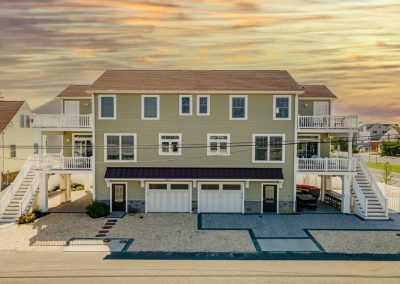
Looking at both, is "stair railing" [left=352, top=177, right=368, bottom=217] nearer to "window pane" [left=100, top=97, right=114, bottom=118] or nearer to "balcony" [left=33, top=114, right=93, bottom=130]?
"window pane" [left=100, top=97, right=114, bottom=118]

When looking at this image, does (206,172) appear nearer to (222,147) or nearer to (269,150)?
(222,147)

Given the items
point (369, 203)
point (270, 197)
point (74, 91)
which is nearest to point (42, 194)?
point (74, 91)

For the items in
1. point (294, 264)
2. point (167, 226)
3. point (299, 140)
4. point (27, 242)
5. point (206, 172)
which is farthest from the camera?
point (299, 140)

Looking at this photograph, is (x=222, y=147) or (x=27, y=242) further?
(x=222, y=147)

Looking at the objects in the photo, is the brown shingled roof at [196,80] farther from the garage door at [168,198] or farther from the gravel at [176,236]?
the gravel at [176,236]

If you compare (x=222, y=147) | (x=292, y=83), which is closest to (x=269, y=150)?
(x=222, y=147)

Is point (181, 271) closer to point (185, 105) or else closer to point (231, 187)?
point (231, 187)

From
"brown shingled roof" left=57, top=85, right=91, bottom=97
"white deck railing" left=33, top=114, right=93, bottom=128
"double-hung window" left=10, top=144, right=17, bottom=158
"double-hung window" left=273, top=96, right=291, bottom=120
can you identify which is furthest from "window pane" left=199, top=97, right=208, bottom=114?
"double-hung window" left=10, top=144, right=17, bottom=158
